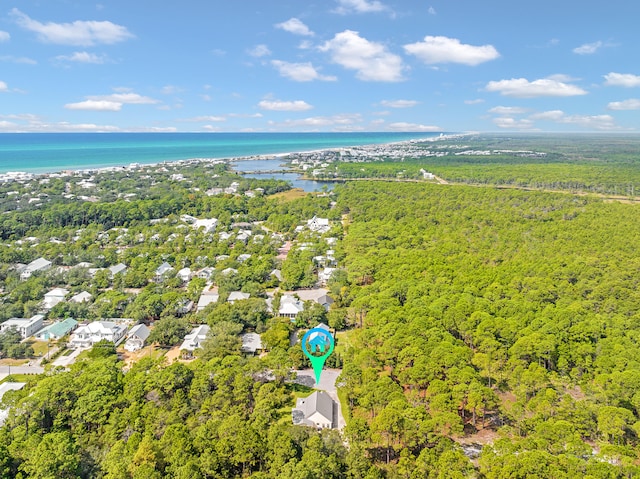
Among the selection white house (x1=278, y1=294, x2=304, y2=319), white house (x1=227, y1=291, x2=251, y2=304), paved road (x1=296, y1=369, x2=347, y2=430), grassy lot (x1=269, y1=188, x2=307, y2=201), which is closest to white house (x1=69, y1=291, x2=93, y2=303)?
white house (x1=227, y1=291, x2=251, y2=304)

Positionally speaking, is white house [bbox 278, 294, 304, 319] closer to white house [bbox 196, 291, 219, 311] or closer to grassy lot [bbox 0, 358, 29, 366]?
white house [bbox 196, 291, 219, 311]

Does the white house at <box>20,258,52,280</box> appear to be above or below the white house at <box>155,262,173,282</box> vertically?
above

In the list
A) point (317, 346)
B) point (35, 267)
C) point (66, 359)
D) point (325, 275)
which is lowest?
point (66, 359)

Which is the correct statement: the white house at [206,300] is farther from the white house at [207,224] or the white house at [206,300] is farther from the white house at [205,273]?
the white house at [207,224]

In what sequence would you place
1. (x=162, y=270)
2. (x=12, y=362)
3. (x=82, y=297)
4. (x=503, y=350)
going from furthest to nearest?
(x=162, y=270)
(x=82, y=297)
(x=12, y=362)
(x=503, y=350)

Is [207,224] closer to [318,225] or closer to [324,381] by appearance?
[318,225]

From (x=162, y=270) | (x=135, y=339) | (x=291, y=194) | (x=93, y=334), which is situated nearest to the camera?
(x=135, y=339)

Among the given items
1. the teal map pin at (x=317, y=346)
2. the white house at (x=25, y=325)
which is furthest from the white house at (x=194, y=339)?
the white house at (x=25, y=325)

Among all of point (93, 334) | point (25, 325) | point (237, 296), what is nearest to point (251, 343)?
point (237, 296)
